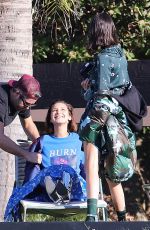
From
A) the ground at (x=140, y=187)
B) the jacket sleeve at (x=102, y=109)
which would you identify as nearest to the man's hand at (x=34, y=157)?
the jacket sleeve at (x=102, y=109)

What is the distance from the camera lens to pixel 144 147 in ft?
37.4

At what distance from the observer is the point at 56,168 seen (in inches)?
260

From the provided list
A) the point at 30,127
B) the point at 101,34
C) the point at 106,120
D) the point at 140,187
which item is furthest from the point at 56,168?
the point at 140,187

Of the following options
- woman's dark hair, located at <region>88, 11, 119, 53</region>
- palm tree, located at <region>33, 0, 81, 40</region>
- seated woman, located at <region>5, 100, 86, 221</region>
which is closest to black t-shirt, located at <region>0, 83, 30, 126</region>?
seated woman, located at <region>5, 100, 86, 221</region>

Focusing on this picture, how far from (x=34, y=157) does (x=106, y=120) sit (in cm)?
114

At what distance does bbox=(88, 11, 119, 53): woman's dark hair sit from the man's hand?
1.13 m

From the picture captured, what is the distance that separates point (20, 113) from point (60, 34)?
3.93 m

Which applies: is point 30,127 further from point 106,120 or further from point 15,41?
point 106,120

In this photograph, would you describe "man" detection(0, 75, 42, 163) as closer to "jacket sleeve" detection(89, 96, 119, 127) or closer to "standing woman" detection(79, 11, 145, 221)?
"standing woman" detection(79, 11, 145, 221)

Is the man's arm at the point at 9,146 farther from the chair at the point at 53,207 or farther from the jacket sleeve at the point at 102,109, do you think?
the jacket sleeve at the point at 102,109

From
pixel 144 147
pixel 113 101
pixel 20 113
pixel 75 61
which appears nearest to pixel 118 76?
pixel 113 101

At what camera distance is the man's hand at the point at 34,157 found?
22.1 ft

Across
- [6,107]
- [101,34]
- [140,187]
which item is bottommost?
[140,187]

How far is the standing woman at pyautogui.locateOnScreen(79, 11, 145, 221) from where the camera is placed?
5871mm
